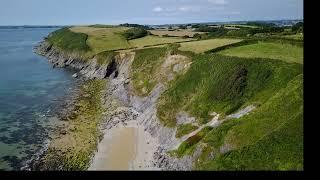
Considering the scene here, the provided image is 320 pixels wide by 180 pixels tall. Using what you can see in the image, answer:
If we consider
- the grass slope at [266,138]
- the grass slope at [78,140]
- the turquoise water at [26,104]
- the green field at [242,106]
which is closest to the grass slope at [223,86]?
the green field at [242,106]

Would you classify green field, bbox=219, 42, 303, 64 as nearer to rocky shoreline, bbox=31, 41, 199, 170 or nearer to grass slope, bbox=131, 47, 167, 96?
rocky shoreline, bbox=31, 41, 199, 170

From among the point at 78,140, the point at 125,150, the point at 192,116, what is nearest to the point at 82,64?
the point at 78,140

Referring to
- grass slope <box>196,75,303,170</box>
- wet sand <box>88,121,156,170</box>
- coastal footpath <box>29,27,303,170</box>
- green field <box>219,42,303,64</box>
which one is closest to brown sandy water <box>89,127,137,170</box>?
wet sand <box>88,121,156,170</box>

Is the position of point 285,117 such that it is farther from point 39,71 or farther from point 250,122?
point 39,71

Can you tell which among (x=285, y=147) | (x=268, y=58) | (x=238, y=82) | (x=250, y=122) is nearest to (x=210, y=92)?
(x=238, y=82)

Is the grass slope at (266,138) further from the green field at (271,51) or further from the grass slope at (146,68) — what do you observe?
the grass slope at (146,68)

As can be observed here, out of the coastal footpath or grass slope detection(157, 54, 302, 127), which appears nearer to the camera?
the coastal footpath
